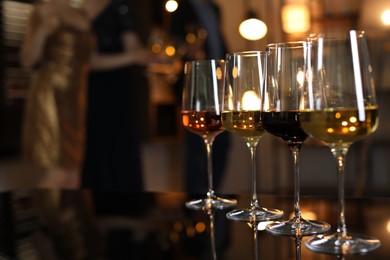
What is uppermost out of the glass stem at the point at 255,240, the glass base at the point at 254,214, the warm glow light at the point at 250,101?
the warm glow light at the point at 250,101

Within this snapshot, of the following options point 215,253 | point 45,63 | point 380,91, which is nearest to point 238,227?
point 215,253

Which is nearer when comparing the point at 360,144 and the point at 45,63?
the point at 360,144

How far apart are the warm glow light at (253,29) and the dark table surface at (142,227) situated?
2.13m

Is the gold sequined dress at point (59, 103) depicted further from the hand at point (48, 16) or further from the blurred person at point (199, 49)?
the blurred person at point (199, 49)

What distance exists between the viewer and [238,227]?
2.49 ft

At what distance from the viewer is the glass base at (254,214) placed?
0.80 meters

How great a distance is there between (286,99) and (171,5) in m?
2.76

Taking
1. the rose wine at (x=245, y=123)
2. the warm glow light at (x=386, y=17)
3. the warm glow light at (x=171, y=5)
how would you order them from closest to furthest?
the rose wine at (x=245, y=123) → the warm glow light at (x=386, y=17) → the warm glow light at (x=171, y=5)

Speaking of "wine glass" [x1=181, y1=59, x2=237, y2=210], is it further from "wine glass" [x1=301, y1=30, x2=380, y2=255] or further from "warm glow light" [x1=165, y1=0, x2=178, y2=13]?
"warm glow light" [x1=165, y1=0, x2=178, y2=13]

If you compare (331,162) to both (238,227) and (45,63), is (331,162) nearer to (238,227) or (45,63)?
(45,63)

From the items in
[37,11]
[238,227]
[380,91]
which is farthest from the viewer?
[37,11]

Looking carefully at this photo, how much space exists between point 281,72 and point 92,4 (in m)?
2.80

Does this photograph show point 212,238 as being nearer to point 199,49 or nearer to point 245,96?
point 245,96

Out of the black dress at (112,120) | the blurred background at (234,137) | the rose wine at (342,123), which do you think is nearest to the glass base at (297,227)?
the rose wine at (342,123)
